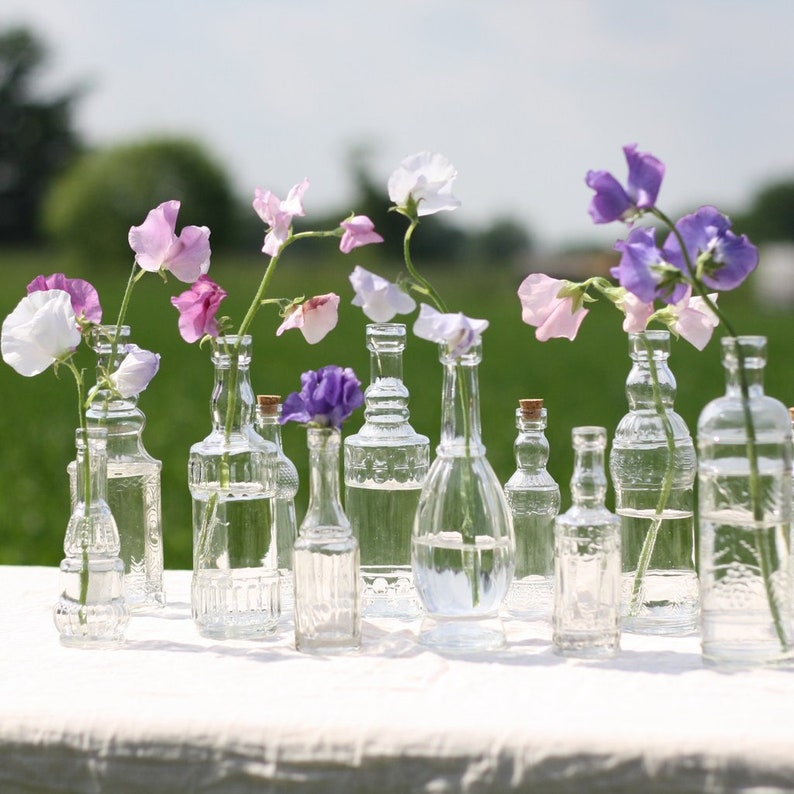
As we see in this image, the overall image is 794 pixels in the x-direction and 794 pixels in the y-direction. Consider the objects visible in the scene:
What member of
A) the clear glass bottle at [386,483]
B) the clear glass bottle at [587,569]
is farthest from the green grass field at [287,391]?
the clear glass bottle at [587,569]

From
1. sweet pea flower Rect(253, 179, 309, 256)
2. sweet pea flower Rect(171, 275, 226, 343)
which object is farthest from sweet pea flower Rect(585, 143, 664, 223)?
sweet pea flower Rect(171, 275, 226, 343)

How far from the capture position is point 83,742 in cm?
138

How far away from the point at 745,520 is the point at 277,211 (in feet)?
2.46

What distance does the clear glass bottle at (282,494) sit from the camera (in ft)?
6.14

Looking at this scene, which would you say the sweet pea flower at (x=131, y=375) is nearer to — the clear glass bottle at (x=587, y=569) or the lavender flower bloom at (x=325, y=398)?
the lavender flower bloom at (x=325, y=398)

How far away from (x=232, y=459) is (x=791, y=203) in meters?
77.3

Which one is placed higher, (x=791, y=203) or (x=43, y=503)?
(x=791, y=203)

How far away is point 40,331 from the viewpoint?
163cm

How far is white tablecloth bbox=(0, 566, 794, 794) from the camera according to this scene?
1.27 m

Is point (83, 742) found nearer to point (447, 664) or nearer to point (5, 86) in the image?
point (447, 664)

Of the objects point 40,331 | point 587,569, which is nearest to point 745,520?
point 587,569

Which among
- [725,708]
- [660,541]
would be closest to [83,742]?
[725,708]

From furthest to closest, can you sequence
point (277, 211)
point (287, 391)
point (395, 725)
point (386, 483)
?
point (287, 391)
point (386, 483)
point (277, 211)
point (395, 725)

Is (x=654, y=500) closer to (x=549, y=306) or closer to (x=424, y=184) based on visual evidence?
(x=549, y=306)
